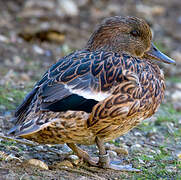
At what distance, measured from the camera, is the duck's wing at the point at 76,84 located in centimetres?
395

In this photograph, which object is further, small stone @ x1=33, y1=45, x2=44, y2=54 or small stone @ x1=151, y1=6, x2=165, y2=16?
small stone @ x1=151, y1=6, x2=165, y2=16

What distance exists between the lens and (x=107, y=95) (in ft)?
13.3

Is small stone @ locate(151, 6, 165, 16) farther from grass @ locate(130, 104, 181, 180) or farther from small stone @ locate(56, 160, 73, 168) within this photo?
small stone @ locate(56, 160, 73, 168)

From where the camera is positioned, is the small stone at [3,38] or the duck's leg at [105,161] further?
the small stone at [3,38]

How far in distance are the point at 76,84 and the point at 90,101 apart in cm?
21

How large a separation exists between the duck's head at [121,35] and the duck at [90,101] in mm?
200

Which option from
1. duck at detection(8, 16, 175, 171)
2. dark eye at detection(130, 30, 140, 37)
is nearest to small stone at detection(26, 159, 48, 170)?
duck at detection(8, 16, 175, 171)

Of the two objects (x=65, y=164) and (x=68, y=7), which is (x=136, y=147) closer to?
(x=65, y=164)

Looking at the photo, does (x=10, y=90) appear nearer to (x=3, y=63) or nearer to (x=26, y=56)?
(x=3, y=63)

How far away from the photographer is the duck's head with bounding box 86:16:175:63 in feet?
15.9

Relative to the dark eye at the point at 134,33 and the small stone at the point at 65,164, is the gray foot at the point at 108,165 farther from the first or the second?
the dark eye at the point at 134,33

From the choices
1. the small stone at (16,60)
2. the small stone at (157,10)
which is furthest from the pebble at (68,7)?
the small stone at (16,60)

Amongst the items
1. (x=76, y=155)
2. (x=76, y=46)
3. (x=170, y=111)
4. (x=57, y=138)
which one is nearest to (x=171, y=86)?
(x=170, y=111)

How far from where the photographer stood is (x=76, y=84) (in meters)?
4.03
